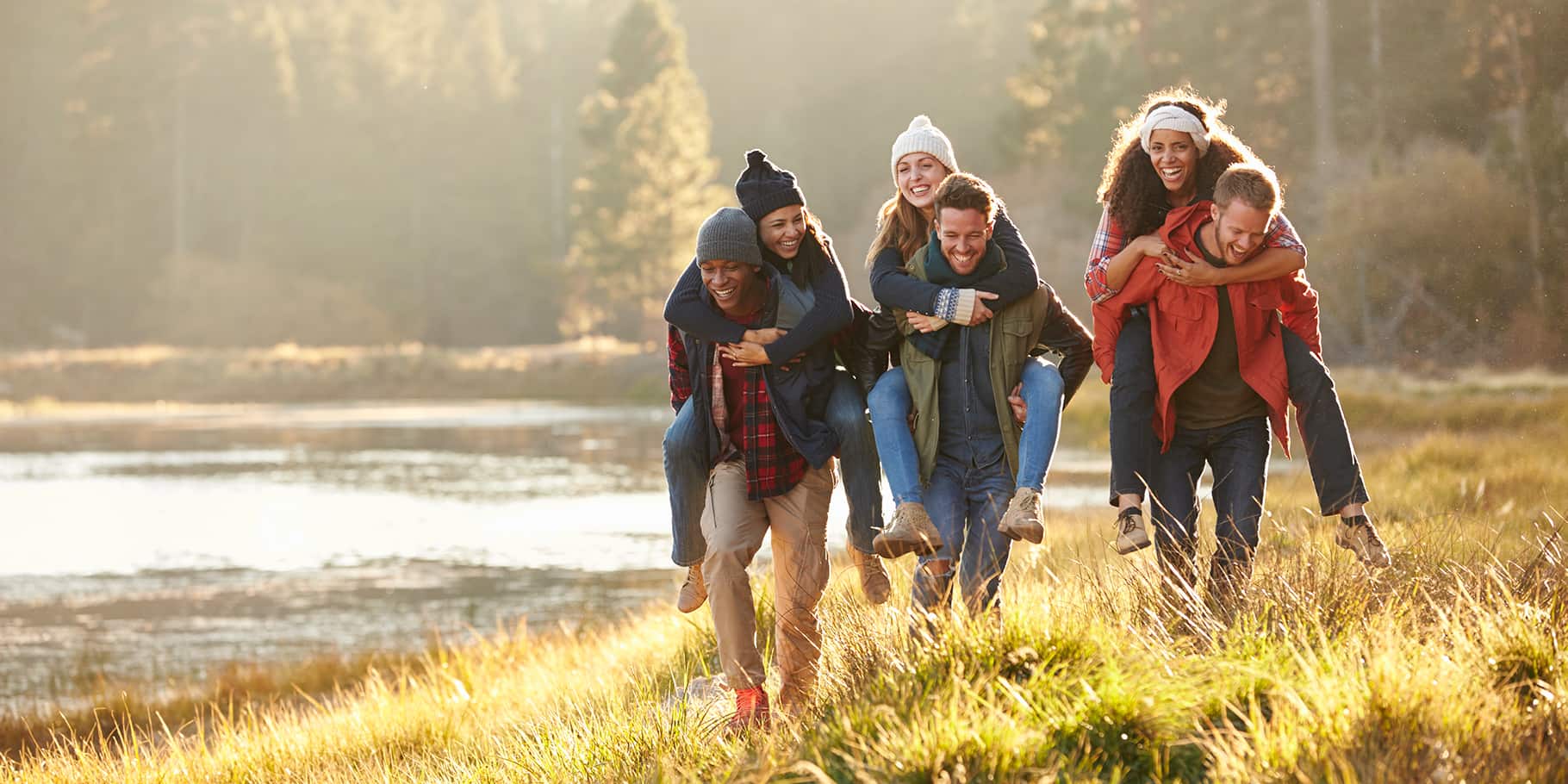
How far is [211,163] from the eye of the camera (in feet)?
203

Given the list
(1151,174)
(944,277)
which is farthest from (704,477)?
(1151,174)

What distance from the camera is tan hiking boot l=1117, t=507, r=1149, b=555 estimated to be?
4.58 meters

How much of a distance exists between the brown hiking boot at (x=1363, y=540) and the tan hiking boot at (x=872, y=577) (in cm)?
145

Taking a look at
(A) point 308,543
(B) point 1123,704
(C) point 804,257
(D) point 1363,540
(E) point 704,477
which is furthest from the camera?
(A) point 308,543

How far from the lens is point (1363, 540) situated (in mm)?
4672

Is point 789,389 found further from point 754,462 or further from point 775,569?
point 775,569

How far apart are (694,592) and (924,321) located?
124 cm

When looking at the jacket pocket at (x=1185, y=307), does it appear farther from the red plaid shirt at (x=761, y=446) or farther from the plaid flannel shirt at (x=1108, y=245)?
the red plaid shirt at (x=761, y=446)

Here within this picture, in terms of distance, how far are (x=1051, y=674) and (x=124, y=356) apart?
42916 millimetres

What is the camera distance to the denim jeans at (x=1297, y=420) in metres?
4.77

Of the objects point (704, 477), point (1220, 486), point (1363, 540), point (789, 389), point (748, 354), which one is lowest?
point (1363, 540)

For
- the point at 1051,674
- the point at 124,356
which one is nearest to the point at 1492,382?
the point at 1051,674

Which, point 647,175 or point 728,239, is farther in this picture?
point 647,175

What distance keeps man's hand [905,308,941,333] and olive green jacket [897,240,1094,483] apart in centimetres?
6
